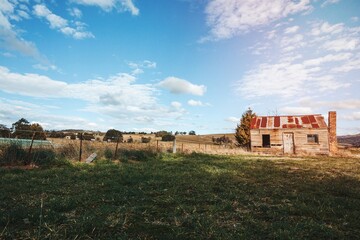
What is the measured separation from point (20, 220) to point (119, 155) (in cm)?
1467

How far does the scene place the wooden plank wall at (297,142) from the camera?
3531 centimetres

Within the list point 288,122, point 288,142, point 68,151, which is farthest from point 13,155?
point 288,122

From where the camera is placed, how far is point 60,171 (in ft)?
41.5

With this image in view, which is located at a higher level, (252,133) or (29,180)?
(252,133)

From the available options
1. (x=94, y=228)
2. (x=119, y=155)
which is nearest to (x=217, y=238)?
(x=94, y=228)

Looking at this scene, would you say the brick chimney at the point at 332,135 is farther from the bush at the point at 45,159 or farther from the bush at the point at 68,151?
the bush at the point at 45,159

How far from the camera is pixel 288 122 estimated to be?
126ft

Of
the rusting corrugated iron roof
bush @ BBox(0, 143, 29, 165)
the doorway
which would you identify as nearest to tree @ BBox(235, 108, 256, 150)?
the rusting corrugated iron roof

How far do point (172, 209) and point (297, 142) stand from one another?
33404 millimetres

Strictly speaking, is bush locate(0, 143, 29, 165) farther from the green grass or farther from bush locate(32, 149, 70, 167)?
the green grass

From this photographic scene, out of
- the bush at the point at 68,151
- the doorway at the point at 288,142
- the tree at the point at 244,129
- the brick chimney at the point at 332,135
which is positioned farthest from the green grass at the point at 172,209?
the tree at the point at 244,129

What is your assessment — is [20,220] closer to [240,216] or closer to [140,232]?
[140,232]

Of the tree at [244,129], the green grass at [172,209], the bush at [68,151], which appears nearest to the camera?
the green grass at [172,209]

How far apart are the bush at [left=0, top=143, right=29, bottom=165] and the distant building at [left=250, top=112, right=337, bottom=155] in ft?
99.9
